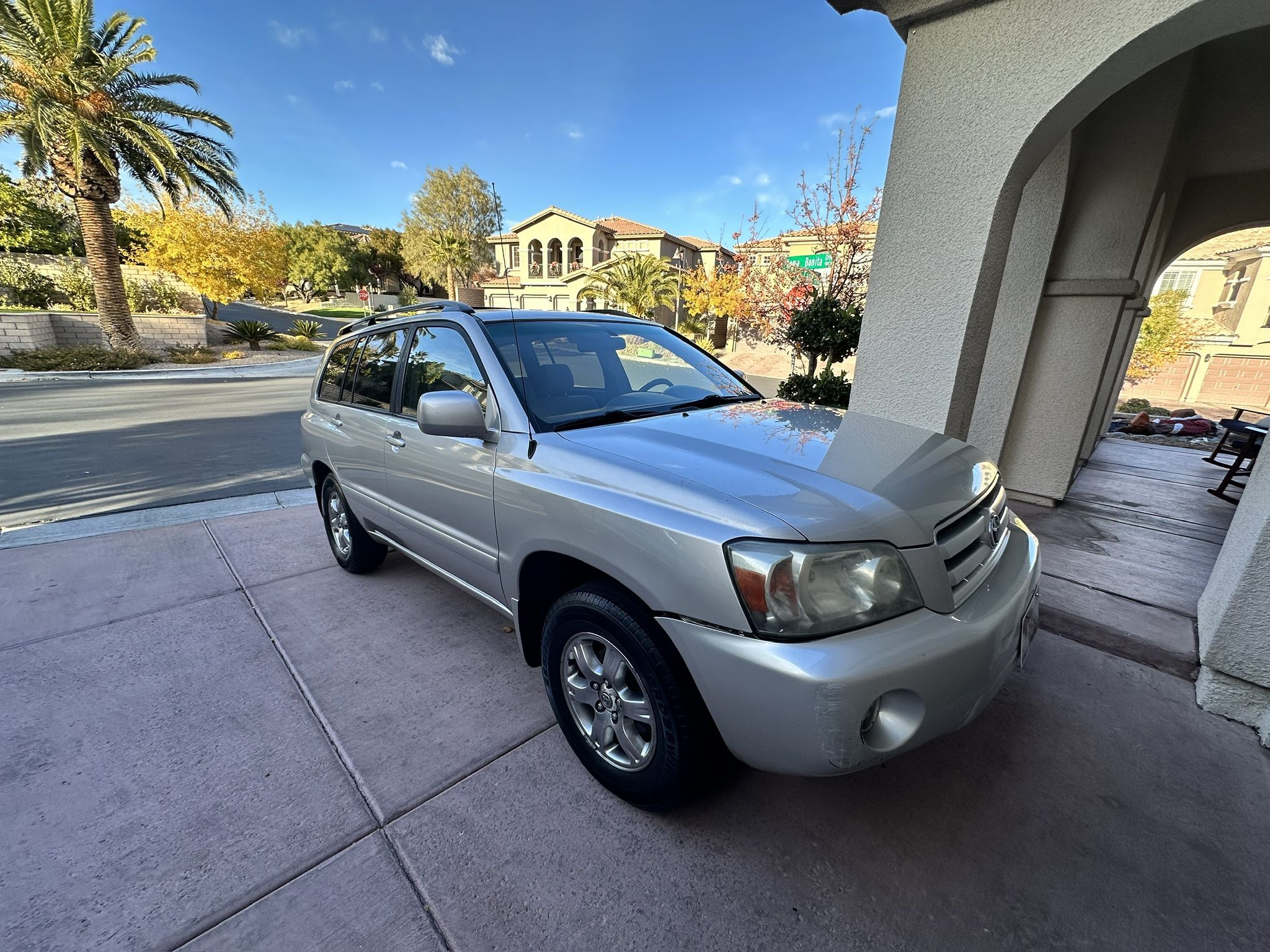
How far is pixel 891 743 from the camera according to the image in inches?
59.7

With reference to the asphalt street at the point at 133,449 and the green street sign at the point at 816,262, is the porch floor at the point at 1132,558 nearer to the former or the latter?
the green street sign at the point at 816,262

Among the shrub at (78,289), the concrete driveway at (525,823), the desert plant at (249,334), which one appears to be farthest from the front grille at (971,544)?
the shrub at (78,289)

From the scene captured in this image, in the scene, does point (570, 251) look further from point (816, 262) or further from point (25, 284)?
point (816, 262)

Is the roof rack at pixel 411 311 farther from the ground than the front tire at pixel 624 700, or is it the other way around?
the roof rack at pixel 411 311

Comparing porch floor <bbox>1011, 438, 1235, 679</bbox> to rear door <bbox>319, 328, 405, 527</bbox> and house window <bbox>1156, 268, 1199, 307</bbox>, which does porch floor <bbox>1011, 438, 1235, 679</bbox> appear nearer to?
rear door <bbox>319, 328, 405, 527</bbox>

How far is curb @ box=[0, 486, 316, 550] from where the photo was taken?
4336 millimetres

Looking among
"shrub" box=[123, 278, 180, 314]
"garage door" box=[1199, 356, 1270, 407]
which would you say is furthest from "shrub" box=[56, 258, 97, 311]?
"garage door" box=[1199, 356, 1270, 407]

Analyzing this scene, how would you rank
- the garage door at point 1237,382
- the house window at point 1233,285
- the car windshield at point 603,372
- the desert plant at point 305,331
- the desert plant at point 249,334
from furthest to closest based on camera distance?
1. the house window at point 1233,285
2. the desert plant at point 305,331
3. the desert plant at point 249,334
4. the garage door at point 1237,382
5. the car windshield at point 603,372

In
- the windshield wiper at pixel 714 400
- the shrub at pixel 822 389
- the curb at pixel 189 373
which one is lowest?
the curb at pixel 189 373

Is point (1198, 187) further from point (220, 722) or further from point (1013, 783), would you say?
point (220, 722)

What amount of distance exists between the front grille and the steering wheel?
58.8 inches

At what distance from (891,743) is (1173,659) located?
2.51 m

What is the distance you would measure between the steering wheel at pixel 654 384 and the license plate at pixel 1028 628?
1.80 m

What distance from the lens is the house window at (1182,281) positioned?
98.7ft
